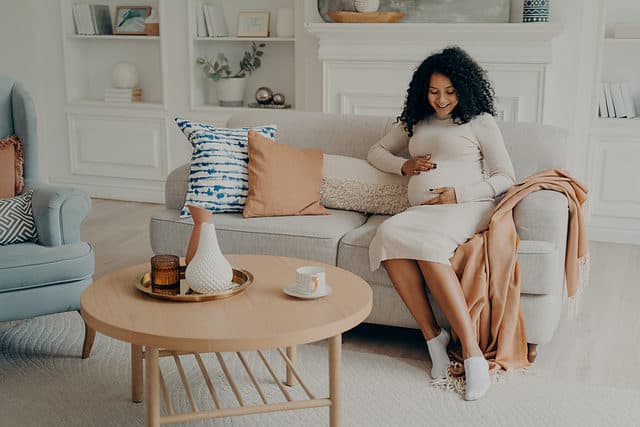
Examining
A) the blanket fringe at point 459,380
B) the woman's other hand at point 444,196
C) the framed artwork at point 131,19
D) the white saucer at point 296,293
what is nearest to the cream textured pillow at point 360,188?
the woman's other hand at point 444,196

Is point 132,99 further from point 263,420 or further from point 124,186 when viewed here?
point 263,420

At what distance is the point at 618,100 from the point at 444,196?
2.11m

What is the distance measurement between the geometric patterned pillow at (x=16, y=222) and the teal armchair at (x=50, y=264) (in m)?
0.03

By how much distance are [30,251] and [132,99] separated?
3058mm

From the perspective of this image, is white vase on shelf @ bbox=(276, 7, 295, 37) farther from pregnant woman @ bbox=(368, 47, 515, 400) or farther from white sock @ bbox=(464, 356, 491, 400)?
white sock @ bbox=(464, 356, 491, 400)

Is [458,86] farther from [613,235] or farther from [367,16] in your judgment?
[613,235]

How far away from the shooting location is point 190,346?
1.99 metres

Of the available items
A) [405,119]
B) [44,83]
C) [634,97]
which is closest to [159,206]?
[44,83]

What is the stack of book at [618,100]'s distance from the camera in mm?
4691

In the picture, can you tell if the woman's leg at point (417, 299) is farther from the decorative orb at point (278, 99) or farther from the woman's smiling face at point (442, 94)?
the decorative orb at point (278, 99)

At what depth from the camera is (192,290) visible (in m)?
Result: 2.37

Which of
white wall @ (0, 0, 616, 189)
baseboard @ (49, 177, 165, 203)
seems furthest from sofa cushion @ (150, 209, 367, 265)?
baseboard @ (49, 177, 165, 203)

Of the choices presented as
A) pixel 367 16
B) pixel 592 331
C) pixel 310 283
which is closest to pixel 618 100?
pixel 367 16

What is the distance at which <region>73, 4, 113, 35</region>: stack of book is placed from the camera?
227 inches
